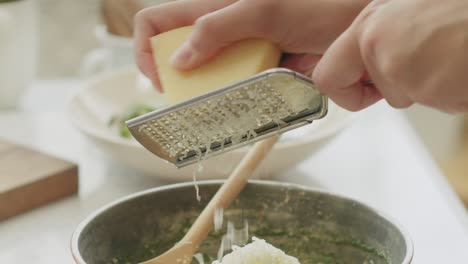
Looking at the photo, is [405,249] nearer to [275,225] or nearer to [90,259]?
[275,225]


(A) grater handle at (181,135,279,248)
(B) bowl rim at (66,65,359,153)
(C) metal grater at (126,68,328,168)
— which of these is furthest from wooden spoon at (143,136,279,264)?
(B) bowl rim at (66,65,359,153)

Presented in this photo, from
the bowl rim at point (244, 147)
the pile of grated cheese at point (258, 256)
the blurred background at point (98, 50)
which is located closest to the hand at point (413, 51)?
the pile of grated cheese at point (258, 256)

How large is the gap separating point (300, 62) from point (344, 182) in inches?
19.0

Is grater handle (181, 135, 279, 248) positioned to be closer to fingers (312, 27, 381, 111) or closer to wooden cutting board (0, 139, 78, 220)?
fingers (312, 27, 381, 111)

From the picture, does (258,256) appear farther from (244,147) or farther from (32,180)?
(32,180)

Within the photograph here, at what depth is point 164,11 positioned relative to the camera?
0.97 metres

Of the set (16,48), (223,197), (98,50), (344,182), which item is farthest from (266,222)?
(98,50)

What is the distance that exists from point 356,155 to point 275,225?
0.58 m

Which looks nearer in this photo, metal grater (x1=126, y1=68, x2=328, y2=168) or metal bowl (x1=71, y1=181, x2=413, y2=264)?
metal grater (x1=126, y1=68, x2=328, y2=168)

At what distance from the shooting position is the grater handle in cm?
96

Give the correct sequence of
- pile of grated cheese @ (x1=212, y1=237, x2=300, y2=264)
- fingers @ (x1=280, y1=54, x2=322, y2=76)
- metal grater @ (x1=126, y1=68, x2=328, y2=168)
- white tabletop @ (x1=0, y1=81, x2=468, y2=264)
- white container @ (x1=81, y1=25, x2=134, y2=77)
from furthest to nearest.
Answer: white container @ (x1=81, y1=25, x2=134, y2=77)
white tabletop @ (x1=0, y1=81, x2=468, y2=264)
fingers @ (x1=280, y1=54, x2=322, y2=76)
pile of grated cheese @ (x1=212, y1=237, x2=300, y2=264)
metal grater @ (x1=126, y1=68, x2=328, y2=168)

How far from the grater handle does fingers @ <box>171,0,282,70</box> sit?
16cm

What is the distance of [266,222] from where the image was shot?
103 cm

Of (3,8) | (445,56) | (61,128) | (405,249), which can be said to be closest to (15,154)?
(61,128)
